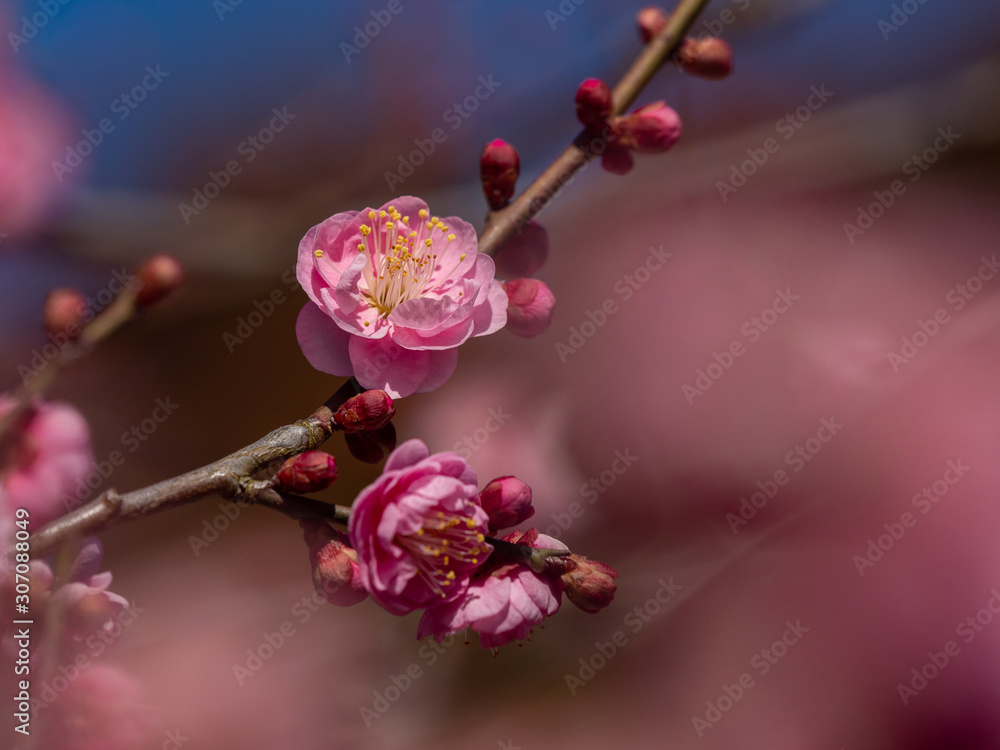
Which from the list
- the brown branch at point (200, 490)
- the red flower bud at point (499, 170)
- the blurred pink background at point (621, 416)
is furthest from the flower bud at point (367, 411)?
the blurred pink background at point (621, 416)

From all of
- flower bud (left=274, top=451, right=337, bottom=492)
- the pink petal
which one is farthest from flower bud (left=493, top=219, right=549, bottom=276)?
flower bud (left=274, top=451, right=337, bottom=492)

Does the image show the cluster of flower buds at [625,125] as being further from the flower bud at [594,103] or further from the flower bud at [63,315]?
the flower bud at [63,315]

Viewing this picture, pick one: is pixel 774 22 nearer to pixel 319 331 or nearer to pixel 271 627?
pixel 319 331

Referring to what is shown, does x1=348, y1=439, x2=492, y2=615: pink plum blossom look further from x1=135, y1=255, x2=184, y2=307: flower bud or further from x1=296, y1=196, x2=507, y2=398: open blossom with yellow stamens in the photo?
x1=135, y1=255, x2=184, y2=307: flower bud

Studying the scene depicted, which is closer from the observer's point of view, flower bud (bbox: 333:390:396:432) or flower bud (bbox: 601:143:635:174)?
flower bud (bbox: 333:390:396:432)

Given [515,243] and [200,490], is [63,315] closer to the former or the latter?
[200,490]
